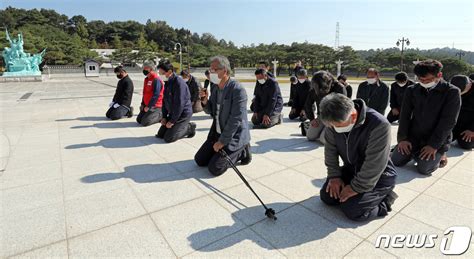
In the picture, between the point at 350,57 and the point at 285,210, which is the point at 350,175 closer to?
the point at 285,210

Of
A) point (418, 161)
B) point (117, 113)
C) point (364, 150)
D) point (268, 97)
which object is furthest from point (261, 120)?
point (364, 150)

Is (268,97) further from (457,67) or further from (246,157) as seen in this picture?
(457,67)

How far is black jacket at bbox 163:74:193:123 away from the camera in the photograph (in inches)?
215

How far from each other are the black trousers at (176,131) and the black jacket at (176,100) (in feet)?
0.38

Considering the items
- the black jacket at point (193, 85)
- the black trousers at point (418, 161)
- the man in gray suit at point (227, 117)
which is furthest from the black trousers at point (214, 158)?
the black jacket at point (193, 85)

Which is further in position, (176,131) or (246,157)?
(176,131)

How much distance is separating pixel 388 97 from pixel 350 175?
5.30 m

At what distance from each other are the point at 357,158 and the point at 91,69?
1800 inches

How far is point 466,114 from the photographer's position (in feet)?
16.7

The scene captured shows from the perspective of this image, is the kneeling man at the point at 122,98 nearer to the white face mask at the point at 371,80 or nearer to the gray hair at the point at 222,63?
the gray hair at the point at 222,63

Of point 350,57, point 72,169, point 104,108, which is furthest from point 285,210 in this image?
point 350,57

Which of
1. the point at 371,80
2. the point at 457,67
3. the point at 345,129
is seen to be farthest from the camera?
the point at 457,67

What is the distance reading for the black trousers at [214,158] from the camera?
12.6 ft

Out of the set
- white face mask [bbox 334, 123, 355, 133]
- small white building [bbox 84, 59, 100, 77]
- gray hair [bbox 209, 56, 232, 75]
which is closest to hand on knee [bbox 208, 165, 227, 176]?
gray hair [bbox 209, 56, 232, 75]
